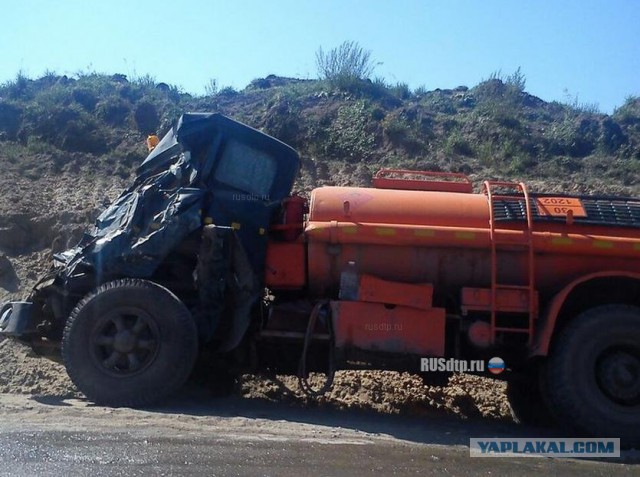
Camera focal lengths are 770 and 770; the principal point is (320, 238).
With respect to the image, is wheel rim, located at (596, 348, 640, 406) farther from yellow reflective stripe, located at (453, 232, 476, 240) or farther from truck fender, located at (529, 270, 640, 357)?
yellow reflective stripe, located at (453, 232, 476, 240)

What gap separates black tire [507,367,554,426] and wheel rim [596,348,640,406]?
2.10 feet

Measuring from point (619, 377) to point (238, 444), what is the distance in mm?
3229

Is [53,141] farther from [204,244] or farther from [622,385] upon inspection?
→ [622,385]

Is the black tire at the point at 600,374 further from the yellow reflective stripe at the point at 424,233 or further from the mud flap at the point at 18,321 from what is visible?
the mud flap at the point at 18,321

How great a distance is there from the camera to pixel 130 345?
6.74 meters

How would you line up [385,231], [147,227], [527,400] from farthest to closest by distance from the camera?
[527,400], [147,227], [385,231]

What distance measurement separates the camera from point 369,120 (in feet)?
53.2

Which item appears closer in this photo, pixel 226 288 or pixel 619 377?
pixel 619 377

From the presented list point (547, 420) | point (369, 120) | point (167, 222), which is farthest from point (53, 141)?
point (547, 420)

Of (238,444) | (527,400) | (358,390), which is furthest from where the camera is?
(358,390)

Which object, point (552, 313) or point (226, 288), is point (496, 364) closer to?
point (552, 313)

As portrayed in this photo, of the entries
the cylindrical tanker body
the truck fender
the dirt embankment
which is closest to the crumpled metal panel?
the cylindrical tanker body

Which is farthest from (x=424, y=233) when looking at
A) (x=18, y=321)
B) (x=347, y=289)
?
(x=18, y=321)

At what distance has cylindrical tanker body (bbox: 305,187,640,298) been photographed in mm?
6738
